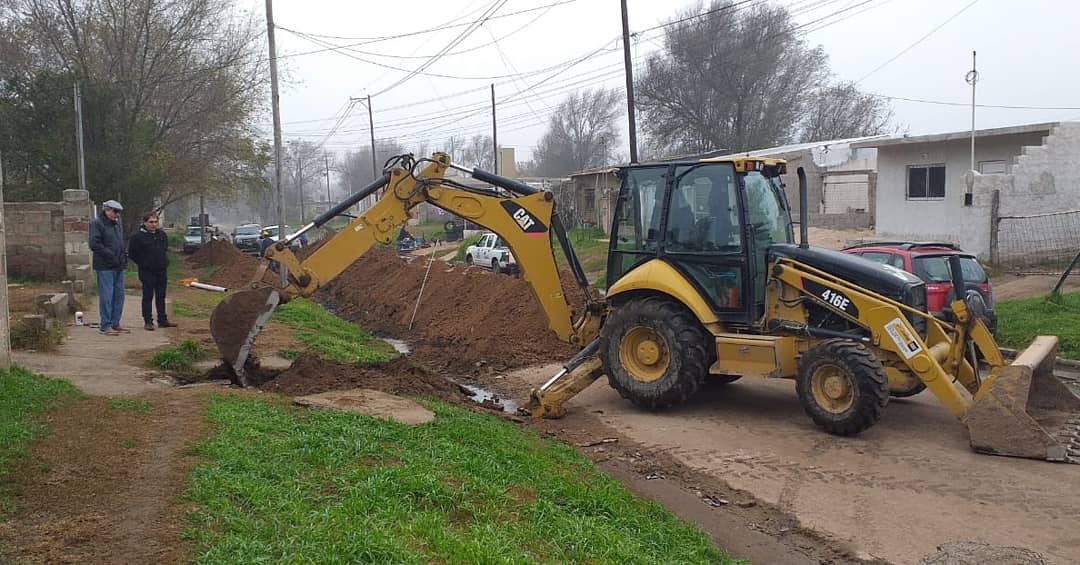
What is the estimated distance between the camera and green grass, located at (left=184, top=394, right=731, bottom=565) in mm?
4668

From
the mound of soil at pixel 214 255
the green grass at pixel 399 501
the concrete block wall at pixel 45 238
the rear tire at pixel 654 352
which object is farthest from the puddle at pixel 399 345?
the mound of soil at pixel 214 255

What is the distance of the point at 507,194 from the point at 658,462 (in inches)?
170

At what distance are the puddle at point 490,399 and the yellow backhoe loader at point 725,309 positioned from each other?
3.27 ft

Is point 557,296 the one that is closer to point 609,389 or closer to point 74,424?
point 609,389

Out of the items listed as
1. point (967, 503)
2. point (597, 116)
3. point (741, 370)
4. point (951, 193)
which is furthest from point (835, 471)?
point (597, 116)

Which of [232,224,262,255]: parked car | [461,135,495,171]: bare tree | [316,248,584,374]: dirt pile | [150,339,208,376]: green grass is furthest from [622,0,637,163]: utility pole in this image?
[461,135,495,171]: bare tree

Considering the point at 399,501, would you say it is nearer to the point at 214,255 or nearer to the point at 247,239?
the point at 214,255

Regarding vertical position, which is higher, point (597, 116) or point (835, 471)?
point (597, 116)

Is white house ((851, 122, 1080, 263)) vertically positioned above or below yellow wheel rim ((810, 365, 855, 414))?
above

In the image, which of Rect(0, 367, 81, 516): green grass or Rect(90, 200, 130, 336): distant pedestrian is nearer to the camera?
Rect(0, 367, 81, 516): green grass

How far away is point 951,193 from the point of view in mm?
24031

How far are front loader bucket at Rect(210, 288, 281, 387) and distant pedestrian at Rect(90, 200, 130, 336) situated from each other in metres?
2.93

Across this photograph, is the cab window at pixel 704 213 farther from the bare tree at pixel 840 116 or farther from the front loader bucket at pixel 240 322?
the bare tree at pixel 840 116

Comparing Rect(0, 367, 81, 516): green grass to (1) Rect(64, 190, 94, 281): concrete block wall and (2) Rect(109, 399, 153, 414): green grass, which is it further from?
(1) Rect(64, 190, 94, 281): concrete block wall
